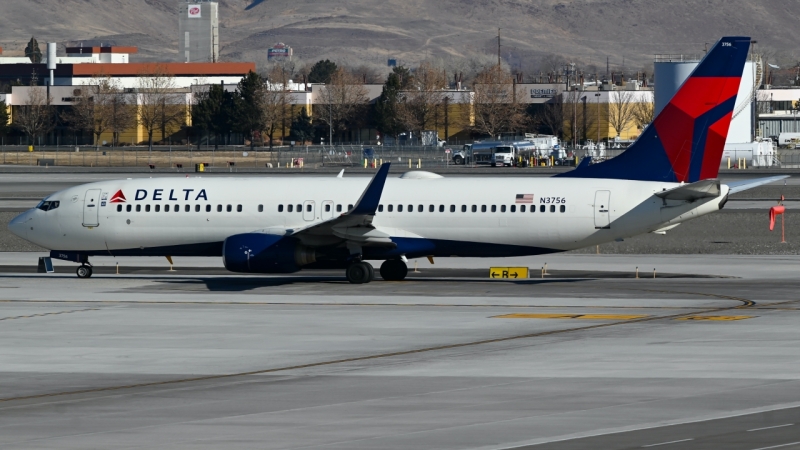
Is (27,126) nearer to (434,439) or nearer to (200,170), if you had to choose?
(200,170)

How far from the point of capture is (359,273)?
134 ft

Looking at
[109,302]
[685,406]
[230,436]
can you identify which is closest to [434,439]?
[230,436]

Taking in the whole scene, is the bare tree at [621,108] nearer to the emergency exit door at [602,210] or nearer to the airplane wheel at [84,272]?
the emergency exit door at [602,210]

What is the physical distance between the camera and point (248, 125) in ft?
559

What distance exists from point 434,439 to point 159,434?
13.1 ft

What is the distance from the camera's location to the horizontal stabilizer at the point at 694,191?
38.0 meters

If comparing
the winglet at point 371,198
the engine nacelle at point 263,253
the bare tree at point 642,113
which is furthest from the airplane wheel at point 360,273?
the bare tree at point 642,113

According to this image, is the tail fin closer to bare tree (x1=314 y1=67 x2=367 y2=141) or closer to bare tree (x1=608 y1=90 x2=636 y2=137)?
bare tree (x1=608 y1=90 x2=636 y2=137)

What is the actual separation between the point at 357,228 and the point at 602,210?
7.66 meters

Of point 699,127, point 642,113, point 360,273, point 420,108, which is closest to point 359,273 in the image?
point 360,273

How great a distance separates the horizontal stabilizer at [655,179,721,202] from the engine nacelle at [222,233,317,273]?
11.4 m

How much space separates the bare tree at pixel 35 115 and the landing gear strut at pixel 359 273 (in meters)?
142

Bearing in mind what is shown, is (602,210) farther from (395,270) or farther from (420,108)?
(420,108)

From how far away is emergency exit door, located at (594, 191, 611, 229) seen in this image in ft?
131
